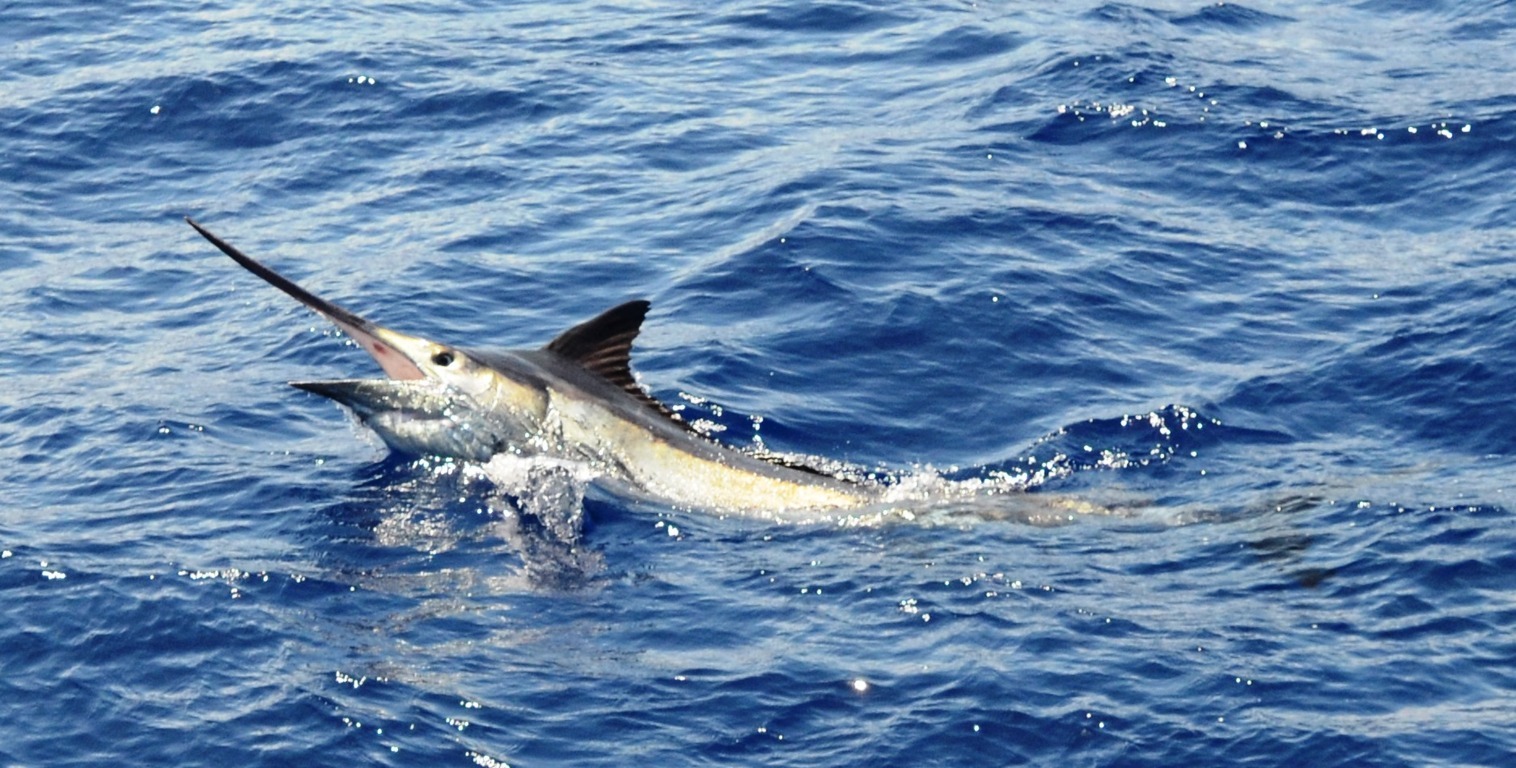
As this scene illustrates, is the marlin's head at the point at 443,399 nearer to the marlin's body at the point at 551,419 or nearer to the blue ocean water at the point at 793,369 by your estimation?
the marlin's body at the point at 551,419

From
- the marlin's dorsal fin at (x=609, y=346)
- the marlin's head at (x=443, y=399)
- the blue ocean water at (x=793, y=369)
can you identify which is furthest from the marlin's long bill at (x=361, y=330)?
the marlin's dorsal fin at (x=609, y=346)

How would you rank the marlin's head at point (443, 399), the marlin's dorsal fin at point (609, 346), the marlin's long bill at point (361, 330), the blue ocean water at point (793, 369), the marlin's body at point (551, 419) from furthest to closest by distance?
the marlin's dorsal fin at point (609, 346) → the marlin's head at point (443, 399) → the marlin's body at point (551, 419) → the marlin's long bill at point (361, 330) → the blue ocean water at point (793, 369)

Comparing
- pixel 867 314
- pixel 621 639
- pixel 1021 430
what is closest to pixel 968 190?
pixel 867 314

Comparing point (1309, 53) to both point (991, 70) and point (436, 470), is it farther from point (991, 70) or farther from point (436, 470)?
point (436, 470)

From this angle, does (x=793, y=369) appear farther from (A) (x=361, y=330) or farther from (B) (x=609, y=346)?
(A) (x=361, y=330)

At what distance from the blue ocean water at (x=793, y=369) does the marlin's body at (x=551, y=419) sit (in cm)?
38

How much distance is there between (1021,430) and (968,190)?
5570 mm

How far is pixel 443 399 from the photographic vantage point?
588 inches

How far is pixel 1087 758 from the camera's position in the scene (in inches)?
432

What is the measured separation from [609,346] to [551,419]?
70 centimetres

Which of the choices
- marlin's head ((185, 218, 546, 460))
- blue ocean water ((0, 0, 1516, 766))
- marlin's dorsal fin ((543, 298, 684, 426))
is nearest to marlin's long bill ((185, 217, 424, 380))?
marlin's head ((185, 218, 546, 460))

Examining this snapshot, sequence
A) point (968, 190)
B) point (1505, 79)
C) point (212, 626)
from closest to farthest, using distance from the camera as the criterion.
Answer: point (212, 626) → point (968, 190) → point (1505, 79)

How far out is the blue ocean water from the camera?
11.7m

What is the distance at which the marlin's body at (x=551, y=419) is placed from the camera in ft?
48.3
